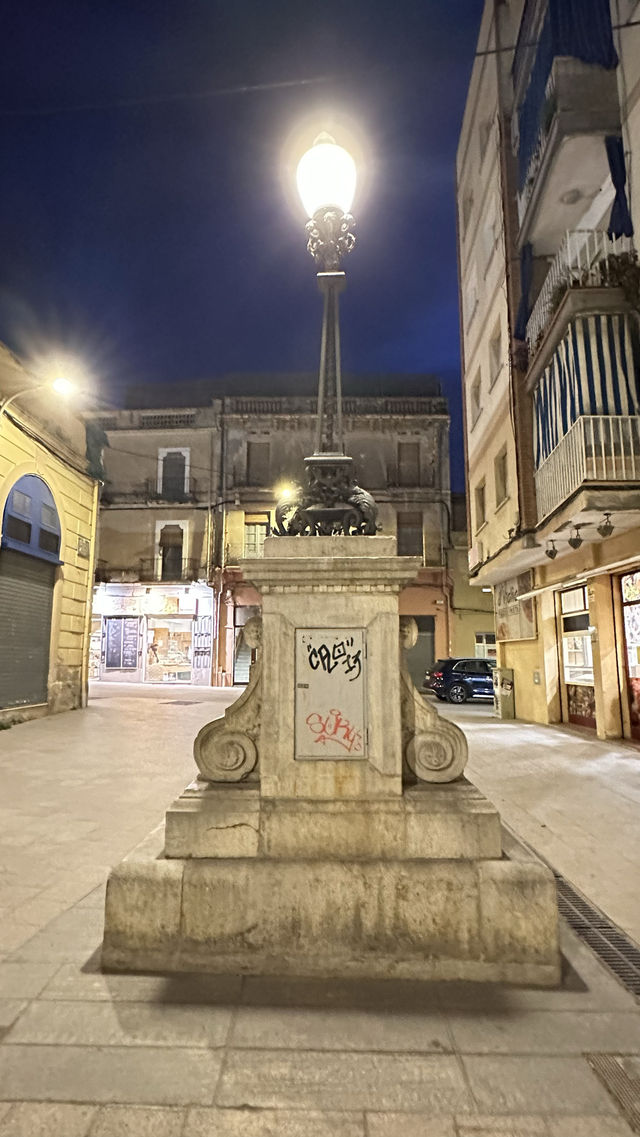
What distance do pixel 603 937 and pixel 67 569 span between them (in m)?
13.9

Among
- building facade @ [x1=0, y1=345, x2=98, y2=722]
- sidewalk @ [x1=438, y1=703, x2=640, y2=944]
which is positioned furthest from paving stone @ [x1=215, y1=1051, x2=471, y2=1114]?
building facade @ [x1=0, y1=345, x2=98, y2=722]

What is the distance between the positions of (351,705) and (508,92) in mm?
15947

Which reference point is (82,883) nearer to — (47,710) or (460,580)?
(47,710)

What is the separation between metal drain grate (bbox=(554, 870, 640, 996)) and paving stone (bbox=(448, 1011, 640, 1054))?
0.40 m

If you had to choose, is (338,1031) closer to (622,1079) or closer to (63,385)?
(622,1079)

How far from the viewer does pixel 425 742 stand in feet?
9.90

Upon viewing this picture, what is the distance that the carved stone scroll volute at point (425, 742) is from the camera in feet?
9.79

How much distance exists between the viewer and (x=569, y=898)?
373cm

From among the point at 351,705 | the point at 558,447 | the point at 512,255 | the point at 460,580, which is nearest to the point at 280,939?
the point at 351,705

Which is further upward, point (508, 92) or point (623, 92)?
point (508, 92)

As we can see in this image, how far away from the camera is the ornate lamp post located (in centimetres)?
332

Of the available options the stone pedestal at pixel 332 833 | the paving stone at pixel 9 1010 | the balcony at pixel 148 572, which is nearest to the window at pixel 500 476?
the stone pedestal at pixel 332 833

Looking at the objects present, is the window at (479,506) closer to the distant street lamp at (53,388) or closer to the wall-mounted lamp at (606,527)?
the wall-mounted lamp at (606,527)

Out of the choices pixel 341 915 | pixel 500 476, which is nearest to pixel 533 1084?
pixel 341 915
